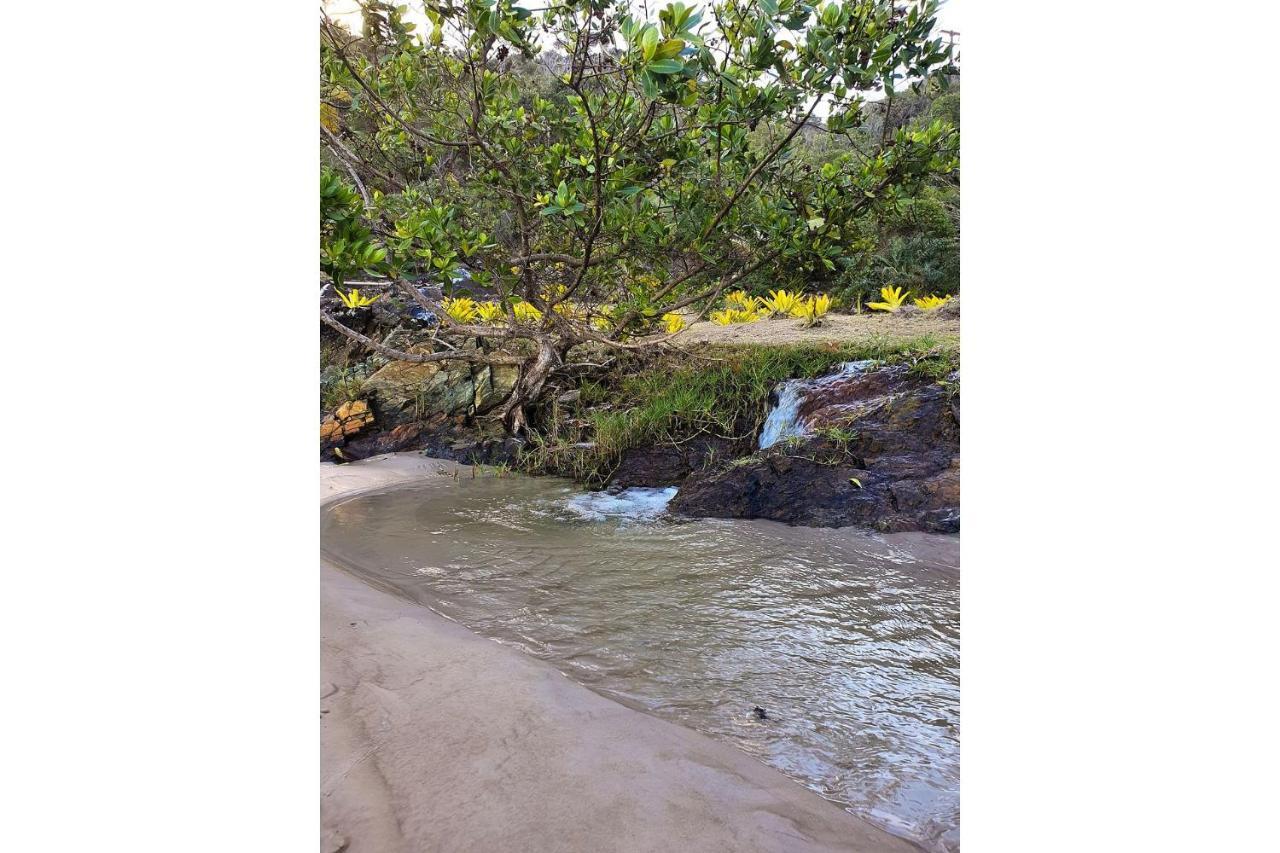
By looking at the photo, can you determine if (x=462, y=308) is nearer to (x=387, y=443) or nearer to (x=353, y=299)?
(x=387, y=443)

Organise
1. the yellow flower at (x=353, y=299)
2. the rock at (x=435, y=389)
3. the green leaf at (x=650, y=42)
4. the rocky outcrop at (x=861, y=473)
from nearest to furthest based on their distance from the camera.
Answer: the green leaf at (x=650, y=42), the yellow flower at (x=353, y=299), the rocky outcrop at (x=861, y=473), the rock at (x=435, y=389)

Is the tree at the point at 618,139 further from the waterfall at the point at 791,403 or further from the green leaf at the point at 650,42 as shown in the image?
the waterfall at the point at 791,403

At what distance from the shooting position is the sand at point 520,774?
858 millimetres

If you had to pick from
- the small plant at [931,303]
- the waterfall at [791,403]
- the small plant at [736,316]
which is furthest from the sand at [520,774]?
the small plant at [931,303]

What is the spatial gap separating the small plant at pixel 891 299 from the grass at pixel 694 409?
0.41 m

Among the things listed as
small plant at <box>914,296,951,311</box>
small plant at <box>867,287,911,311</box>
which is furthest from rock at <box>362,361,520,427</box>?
small plant at <box>914,296,951,311</box>

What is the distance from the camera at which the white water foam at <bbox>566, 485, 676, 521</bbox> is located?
2.75 meters

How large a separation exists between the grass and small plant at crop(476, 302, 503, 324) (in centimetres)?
56

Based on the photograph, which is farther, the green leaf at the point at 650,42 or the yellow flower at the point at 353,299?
Answer: the yellow flower at the point at 353,299

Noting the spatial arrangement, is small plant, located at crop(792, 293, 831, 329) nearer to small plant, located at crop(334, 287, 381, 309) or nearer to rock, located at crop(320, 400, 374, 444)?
small plant, located at crop(334, 287, 381, 309)
